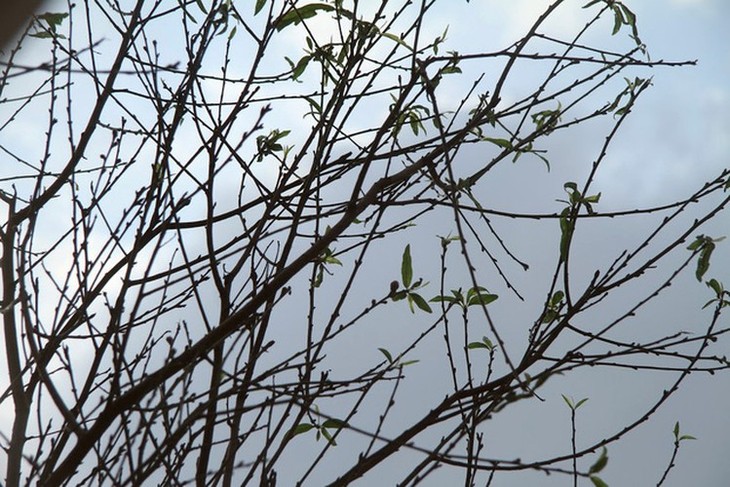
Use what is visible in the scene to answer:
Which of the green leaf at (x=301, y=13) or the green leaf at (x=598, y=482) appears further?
the green leaf at (x=301, y=13)

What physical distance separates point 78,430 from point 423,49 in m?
0.69

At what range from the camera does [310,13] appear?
1055 millimetres

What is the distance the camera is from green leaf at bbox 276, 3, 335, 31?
104 cm

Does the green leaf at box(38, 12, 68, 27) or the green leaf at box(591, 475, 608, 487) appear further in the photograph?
the green leaf at box(38, 12, 68, 27)

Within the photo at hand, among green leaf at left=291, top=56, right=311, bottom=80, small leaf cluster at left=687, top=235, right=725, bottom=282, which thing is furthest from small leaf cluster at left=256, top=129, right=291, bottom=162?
small leaf cluster at left=687, top=235, right=725, bottom=282

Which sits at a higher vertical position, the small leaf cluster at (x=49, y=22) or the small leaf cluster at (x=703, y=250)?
the small leaf cluster at (x=49, y=22)

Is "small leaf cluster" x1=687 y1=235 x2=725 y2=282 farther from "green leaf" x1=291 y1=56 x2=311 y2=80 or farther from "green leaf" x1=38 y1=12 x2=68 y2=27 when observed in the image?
"green leaf" x1=38 y1=12 x2=68 y2=27

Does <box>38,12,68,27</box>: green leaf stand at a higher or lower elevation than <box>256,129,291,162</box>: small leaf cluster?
higher

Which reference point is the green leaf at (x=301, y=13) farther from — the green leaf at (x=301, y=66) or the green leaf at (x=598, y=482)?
the green leaf at (x=598, y=482)

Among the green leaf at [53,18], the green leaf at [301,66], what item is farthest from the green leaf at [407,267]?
the green leaf at [53,18]

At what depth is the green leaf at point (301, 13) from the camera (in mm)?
1041

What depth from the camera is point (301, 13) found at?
104cm

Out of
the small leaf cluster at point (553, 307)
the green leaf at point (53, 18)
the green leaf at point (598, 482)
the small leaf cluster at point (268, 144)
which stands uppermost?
the green leaf at point (53, 18)

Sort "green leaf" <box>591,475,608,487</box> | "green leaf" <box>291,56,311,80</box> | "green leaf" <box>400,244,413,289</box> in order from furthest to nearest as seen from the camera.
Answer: "green leaf" <box>291,56,311,80</box> < "green leaf" <box>400,244,413,289</box> < "green leaf" <box>591,475,608,487</box>
